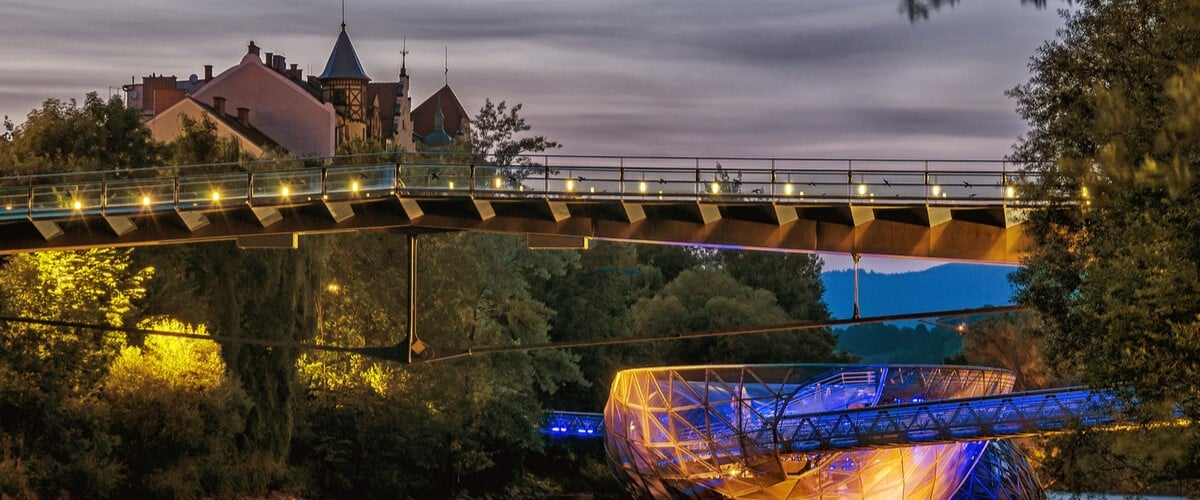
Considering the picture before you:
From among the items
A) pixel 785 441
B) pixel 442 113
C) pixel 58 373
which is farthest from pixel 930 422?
pixel 442 113

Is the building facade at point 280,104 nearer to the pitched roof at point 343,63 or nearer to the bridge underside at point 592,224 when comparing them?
the pitched roof at point 343,63

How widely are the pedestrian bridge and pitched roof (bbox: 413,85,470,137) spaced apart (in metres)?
124

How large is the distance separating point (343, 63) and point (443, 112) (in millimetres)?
45368

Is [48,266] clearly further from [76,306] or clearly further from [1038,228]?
[1038,228]

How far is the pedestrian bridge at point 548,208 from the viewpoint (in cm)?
3950

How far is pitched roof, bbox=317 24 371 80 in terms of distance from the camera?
130 metres

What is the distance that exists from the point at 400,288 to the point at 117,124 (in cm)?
1398

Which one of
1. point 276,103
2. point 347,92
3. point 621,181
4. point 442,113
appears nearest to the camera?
point 621,181

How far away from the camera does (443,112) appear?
17625 cm

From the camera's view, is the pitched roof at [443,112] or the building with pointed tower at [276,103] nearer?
the building with pointed tower at [276,103]

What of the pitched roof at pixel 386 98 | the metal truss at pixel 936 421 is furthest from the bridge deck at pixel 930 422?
the pitched roof at pixel 386 98

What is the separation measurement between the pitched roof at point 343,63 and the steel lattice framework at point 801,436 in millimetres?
71663

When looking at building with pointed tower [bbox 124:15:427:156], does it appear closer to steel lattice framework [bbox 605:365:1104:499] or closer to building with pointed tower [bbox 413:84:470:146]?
building with pointed tower [bbox 413:84:470:146]

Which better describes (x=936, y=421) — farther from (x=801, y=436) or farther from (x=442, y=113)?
(x=442, y=113)
